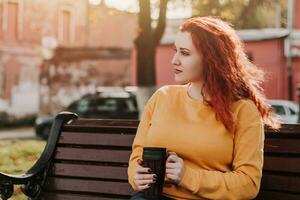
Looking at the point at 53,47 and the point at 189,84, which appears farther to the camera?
the point at 53,47

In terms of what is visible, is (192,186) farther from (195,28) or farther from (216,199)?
(195,28)

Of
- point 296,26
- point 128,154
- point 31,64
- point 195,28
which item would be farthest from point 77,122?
point 31,64

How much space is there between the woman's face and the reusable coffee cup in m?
0.46

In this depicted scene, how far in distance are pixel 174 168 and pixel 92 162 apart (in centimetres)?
109

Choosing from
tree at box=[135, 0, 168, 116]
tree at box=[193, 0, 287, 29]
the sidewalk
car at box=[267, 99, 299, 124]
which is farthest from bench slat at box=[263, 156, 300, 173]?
the sidewalk

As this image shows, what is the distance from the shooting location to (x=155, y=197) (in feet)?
9.09

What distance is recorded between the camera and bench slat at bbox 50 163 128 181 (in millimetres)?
3656

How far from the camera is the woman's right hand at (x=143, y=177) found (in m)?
2.72

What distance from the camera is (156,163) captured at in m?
2.67

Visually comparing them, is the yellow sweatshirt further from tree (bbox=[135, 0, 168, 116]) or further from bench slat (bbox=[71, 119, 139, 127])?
tree (bbox=[135, 0, 168, 116])

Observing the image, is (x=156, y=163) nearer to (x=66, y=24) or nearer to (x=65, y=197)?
(x=65, y=197)

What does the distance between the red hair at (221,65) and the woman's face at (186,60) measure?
0.02m

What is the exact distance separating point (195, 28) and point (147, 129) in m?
0.51

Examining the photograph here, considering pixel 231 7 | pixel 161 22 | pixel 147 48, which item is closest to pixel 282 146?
pixel 147 48
